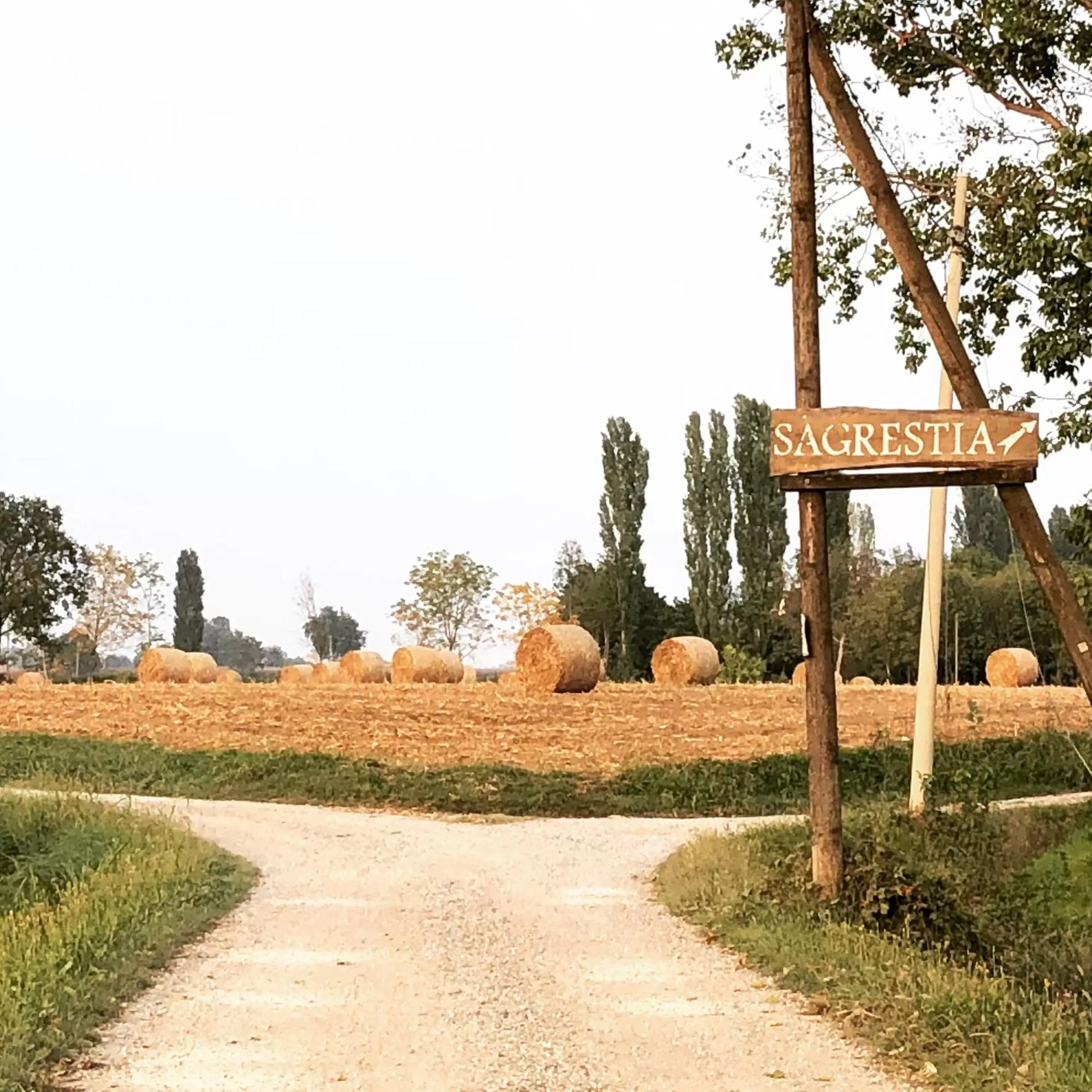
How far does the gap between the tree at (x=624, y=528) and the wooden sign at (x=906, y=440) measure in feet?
145

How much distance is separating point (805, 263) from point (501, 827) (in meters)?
8.44

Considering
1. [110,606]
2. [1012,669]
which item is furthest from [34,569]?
[1012,669]

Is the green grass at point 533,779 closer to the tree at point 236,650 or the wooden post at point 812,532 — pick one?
the wooden post at point 812,532

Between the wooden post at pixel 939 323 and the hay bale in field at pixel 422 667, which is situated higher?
the wooden post at pixel 939 323

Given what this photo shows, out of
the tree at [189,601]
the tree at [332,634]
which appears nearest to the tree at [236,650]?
the tree at [332,634]

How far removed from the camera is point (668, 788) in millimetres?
20078

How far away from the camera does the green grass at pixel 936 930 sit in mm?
6281

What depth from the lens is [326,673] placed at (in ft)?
144

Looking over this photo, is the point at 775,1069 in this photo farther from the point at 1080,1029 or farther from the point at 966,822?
the point at 966,822

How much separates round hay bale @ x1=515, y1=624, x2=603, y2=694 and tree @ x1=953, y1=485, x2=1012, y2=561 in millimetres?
48035

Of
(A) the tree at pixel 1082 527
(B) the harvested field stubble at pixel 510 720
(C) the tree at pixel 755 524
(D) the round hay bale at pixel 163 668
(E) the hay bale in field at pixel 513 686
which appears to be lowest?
(B) the harvested field stubble at pixel 510 720

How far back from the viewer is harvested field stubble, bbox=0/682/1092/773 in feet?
74.1

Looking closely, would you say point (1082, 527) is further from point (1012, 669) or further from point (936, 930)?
point (1012, 669)

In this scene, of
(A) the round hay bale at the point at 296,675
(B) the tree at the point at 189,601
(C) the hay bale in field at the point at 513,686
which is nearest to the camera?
(C) the hay bale in field at the point at 513,686
